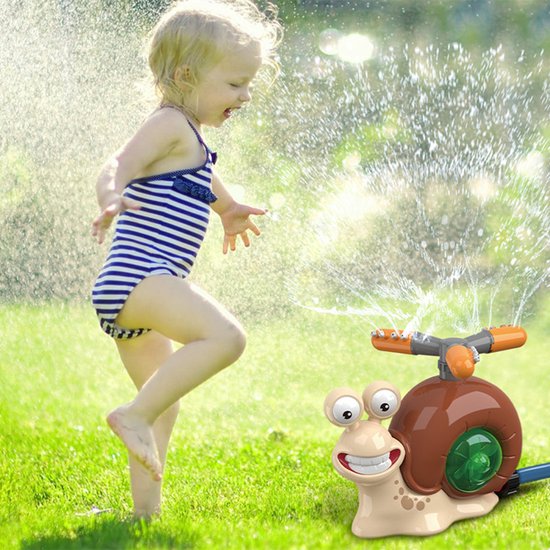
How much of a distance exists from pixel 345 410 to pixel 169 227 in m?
0.63

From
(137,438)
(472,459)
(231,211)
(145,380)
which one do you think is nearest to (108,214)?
(137,438)

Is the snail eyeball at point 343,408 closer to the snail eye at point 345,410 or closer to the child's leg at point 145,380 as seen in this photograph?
the snail eye at point 345,410

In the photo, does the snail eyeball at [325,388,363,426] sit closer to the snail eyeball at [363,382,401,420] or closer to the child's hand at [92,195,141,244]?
the snail eyeball at [363,382,401,420]

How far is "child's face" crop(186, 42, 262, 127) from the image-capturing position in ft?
7.91

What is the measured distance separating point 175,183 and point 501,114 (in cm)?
539

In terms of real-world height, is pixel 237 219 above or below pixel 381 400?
above

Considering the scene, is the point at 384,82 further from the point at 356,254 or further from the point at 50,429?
the point at 50,429

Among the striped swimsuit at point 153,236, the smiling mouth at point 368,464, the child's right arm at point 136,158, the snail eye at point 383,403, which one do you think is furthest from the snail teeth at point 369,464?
the child's right arm at point 136,158

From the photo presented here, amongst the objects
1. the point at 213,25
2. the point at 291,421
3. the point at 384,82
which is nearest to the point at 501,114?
the point at 384,82

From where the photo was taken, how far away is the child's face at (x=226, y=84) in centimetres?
241

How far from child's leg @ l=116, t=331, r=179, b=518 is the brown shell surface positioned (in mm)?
612

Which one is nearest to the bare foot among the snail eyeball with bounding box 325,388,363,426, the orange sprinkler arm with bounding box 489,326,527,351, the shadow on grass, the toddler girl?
the toddler girl

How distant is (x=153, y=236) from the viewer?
7.65 feet

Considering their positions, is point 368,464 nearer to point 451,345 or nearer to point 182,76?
point 451,345
